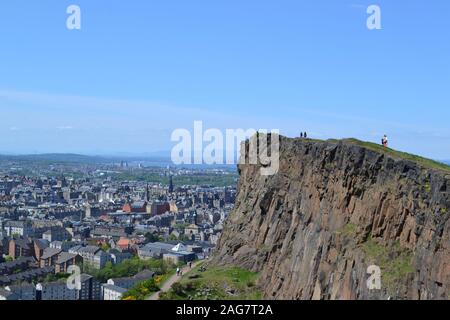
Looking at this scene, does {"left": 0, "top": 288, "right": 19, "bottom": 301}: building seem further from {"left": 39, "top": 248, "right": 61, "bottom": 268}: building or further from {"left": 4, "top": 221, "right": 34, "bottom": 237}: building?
{"left": 4, "top": 221, "right": 34, "bottom": 237}: building

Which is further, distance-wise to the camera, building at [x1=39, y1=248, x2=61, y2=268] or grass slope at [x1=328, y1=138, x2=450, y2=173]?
building at [x1=39, y1=248, x2=61, y2=268]

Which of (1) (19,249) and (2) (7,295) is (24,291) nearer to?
(2) (7,295)

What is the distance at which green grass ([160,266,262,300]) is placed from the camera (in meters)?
48.8

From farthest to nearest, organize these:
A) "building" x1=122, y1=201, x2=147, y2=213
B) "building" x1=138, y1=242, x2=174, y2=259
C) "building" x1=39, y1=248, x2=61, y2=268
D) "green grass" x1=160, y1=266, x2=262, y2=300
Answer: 1. "building" x1=122, y1=201, x2=147, y2=213
2. "building" x1=138, y1=242, x2=174, y2=259
3. "building" x1=39, y1=248, x2=61, y2=268
4. "green grass" x1=160, y1=266, x2=262, y2=300

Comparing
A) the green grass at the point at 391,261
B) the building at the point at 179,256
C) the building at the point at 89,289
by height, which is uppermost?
the green grass at the point at 391,261

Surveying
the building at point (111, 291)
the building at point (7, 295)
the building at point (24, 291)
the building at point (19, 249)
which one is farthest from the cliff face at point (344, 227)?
→ the building at point (19, 249)

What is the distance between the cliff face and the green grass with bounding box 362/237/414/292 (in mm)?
57

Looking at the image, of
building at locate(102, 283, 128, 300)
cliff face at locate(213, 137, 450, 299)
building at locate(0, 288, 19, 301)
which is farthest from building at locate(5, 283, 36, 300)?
cliff face at locate(213, 137, 450, 299)

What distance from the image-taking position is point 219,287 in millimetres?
50594

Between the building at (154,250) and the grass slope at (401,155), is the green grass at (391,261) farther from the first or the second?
the building at (154,250)

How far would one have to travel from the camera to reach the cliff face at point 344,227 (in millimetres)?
31203

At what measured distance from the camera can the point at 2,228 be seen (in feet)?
481

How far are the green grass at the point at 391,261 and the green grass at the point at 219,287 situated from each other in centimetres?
1477

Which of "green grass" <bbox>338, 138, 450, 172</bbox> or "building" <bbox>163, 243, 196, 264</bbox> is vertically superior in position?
"green grass" <bbox>338, 138, 450, 172</bbox>
